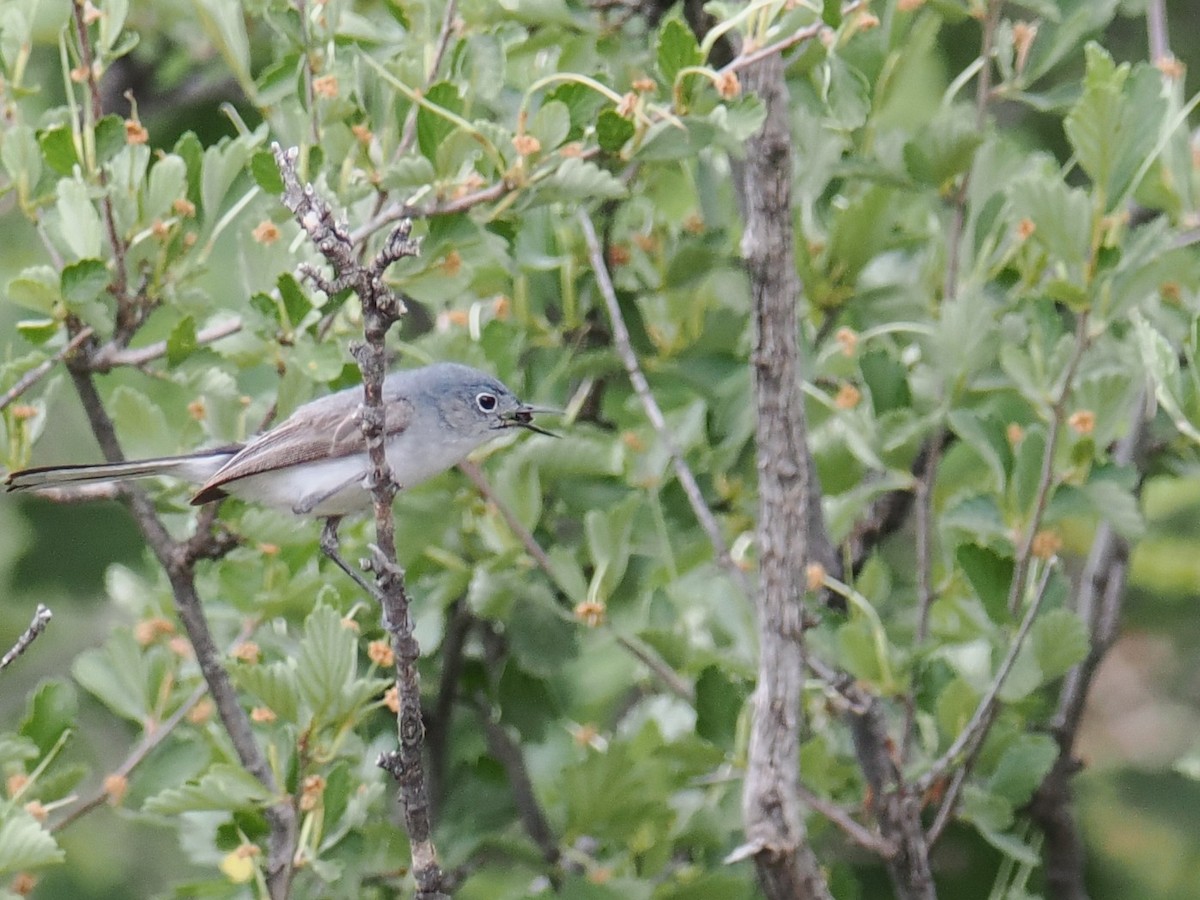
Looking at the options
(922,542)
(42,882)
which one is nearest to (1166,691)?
(922,542)

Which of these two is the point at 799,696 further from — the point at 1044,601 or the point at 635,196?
the point at 635,196

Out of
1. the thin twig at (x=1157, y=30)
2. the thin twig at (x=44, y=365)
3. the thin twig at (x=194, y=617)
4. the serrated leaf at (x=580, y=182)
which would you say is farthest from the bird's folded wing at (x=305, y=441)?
the thin twig at (x=1157, y=30)

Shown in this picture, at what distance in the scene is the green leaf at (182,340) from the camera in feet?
10.2

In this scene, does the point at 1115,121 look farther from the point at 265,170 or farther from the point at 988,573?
the point at 265,170

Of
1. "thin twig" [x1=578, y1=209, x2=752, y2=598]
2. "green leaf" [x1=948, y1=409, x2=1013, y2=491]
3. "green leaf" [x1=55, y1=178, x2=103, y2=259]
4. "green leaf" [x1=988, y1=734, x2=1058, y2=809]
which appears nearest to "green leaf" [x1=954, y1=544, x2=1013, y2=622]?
"green leaf" [x1=948, y1=409, x2=1013, y2=491]

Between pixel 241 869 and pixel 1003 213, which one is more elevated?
pixel 1003 213

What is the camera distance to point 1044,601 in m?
3.46

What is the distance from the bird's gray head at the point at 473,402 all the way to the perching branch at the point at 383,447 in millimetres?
1030

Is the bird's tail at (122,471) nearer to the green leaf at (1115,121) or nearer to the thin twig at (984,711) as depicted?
the thin twig at (984,711)

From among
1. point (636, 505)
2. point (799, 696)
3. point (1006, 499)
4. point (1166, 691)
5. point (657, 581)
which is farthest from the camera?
point (1166, 691)

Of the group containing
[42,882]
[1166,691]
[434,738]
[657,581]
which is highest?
[657,581]

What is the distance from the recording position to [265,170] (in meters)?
3.04

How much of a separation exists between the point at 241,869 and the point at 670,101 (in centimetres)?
163

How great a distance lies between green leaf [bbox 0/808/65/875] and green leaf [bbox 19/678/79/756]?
481 millimetres
